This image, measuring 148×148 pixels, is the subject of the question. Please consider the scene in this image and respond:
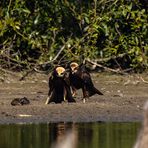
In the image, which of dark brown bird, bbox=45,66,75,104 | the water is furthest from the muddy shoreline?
the water

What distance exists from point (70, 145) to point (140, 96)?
9.30m

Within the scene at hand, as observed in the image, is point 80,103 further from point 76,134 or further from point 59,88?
point 76,134

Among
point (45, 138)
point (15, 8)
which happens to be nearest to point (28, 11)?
point (15, 8)

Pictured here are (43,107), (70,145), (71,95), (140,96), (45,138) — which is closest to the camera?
(70,145)

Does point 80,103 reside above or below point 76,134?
below

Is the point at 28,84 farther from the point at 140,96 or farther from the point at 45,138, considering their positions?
the point at 45,138

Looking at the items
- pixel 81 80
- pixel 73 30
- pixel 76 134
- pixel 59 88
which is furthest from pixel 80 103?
pixel 76 134

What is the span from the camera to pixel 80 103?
34.0ft

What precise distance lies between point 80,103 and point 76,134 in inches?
174

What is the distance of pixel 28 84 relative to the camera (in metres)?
12.5

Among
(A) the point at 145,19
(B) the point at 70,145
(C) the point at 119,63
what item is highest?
(B) the point at 70,145

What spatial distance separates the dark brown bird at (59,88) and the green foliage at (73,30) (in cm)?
282

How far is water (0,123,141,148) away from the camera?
6.57 m

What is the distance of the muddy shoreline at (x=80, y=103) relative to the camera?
9039 millimetres
